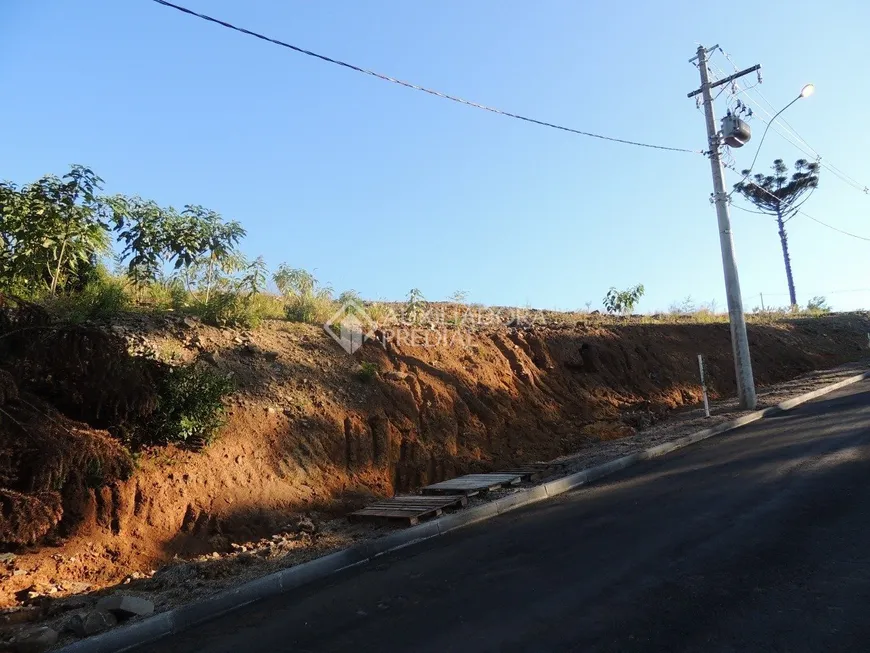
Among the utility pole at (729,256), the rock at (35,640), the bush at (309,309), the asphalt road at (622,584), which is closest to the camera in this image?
the asphalt road at (622,584)

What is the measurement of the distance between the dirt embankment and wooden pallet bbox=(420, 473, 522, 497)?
0.80 metres

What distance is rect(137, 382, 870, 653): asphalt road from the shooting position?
3928mm

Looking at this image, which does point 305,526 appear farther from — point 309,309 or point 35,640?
point 309,309

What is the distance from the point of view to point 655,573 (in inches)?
195

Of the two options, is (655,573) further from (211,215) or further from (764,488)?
(211,215)

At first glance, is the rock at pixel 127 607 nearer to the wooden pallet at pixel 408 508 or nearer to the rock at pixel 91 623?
the rock at pixel 91 623

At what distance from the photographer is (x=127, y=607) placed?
16.5 ft

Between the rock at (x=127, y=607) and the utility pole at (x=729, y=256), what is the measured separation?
1395 centimetres

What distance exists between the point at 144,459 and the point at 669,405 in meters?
14.3

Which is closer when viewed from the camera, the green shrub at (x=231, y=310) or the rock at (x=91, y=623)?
the rock at (x=91, y=623)

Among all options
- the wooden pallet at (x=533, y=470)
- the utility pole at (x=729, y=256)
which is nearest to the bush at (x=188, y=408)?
the wooden pallet at (x=533, y=470)

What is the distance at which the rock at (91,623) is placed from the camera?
478cm

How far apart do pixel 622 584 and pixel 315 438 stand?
5905 mm

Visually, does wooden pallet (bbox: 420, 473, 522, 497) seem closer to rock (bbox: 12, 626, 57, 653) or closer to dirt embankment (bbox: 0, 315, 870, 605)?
dirt embankment (bbox: 0, 315, 870, 605)
